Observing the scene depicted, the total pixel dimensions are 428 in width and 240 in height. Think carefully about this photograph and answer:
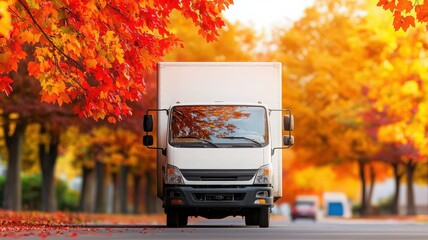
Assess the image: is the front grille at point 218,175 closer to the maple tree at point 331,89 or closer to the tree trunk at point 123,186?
the maple tree at point 331,89

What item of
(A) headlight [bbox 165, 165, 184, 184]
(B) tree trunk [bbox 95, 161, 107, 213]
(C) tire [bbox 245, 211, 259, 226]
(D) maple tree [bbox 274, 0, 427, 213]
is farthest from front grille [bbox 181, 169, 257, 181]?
(B) tree trunk [bbox 95, 161, 107, 213]

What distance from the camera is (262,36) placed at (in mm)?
55062

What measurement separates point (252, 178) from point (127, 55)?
357cm

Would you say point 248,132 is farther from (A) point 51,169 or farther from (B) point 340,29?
(B) point 340,29

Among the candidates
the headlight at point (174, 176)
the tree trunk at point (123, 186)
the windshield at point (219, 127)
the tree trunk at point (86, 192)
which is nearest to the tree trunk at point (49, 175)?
the tree trunk at point (86, 192)

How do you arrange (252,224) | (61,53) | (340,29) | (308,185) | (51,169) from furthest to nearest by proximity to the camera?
1. (308,185)
2. (340,29)
3. (51,169)
4. (252,224)
5. (61,53)

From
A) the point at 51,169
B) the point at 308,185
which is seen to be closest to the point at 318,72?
the point at 51,169

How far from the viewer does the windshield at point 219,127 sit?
2206 centimetres

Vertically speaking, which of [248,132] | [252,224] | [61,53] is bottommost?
[252,224]

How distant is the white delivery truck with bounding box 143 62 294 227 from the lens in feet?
71.9

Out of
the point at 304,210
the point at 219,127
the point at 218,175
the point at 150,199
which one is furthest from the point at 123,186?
the point at 218,175

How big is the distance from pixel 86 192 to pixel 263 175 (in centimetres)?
3315

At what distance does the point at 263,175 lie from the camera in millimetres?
21984

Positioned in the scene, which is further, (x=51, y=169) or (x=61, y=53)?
(x=51, y=169)
